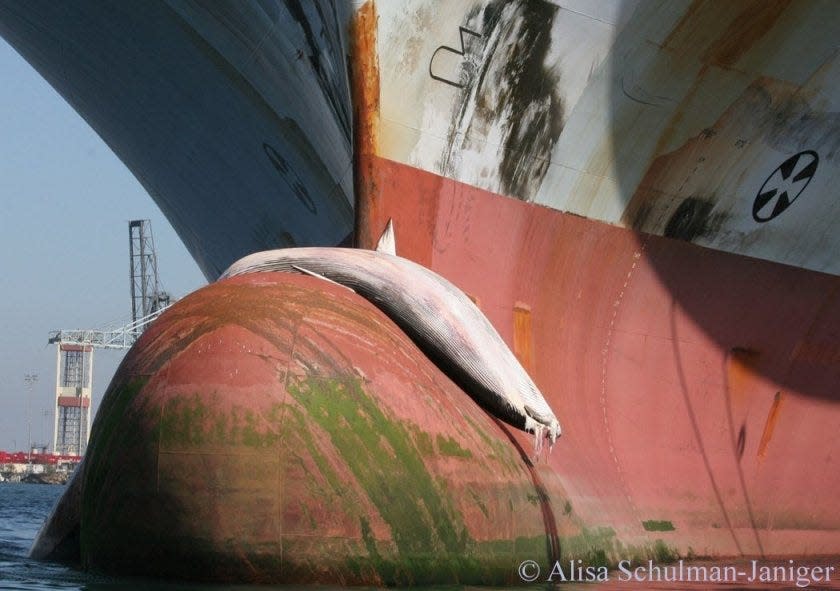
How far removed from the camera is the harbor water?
6457 mm

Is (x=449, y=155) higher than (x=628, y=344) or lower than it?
higher

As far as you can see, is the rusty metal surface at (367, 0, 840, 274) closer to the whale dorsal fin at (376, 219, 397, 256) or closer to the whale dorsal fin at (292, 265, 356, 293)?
the whale dorsal fin at (376, 219, 397, 256)

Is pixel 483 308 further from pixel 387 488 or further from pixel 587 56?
pixel 387 488

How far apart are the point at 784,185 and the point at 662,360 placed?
6.91 ft

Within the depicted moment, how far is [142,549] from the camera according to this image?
652 centimetres

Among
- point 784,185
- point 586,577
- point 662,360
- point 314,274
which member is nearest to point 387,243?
point 314,274

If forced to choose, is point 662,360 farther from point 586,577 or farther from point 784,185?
point 586,577

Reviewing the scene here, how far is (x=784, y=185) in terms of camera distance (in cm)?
1160

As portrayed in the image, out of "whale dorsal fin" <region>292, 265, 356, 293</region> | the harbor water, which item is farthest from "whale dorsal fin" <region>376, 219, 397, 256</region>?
the harbor water

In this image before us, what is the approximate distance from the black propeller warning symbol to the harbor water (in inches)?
125

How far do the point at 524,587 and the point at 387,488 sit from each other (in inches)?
47.7

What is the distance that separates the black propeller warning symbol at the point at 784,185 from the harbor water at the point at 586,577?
3165mm

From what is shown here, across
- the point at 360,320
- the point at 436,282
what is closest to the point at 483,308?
the point at 436,282

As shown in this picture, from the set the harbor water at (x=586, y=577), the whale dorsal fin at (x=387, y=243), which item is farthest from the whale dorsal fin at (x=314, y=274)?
the harbor water at (x=586, y=577)
